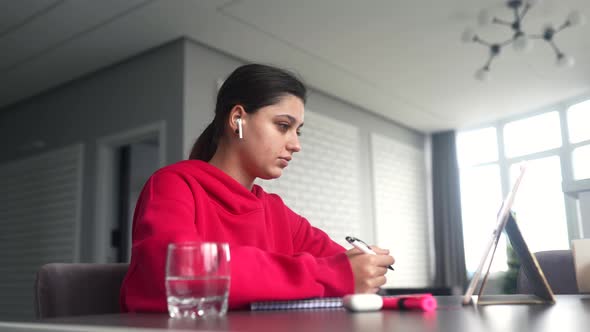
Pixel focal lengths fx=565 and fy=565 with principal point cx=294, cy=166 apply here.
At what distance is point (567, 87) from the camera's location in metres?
5.38

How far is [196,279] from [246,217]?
60 cm

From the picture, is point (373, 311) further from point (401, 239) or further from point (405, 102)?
point (401, 239)

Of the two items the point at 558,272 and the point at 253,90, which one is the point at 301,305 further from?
the point at 558,272

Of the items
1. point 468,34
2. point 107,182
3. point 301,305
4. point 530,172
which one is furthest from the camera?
point 530,172

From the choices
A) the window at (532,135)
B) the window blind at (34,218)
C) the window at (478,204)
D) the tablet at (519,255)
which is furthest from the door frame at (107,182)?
the window at (532,135)

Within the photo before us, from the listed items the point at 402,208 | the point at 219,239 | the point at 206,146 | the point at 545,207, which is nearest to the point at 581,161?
the point at 545,207

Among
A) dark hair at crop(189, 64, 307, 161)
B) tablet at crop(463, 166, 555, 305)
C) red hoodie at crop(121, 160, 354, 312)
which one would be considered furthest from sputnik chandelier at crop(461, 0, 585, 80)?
tablet at crop(463, 166, 555, 305)

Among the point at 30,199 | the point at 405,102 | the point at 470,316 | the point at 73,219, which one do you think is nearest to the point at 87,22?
the point at 73,219

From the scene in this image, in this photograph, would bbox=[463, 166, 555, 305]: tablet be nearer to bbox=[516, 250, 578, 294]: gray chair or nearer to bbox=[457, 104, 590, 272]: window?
bbox=[516, 250, 578, 294]: gray chair

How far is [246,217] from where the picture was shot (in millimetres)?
1300

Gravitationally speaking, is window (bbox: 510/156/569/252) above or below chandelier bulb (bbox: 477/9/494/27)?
below

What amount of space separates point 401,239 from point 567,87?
228 centimetres

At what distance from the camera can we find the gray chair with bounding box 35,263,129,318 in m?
1.12

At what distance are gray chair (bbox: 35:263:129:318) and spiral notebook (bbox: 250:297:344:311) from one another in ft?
1.62
